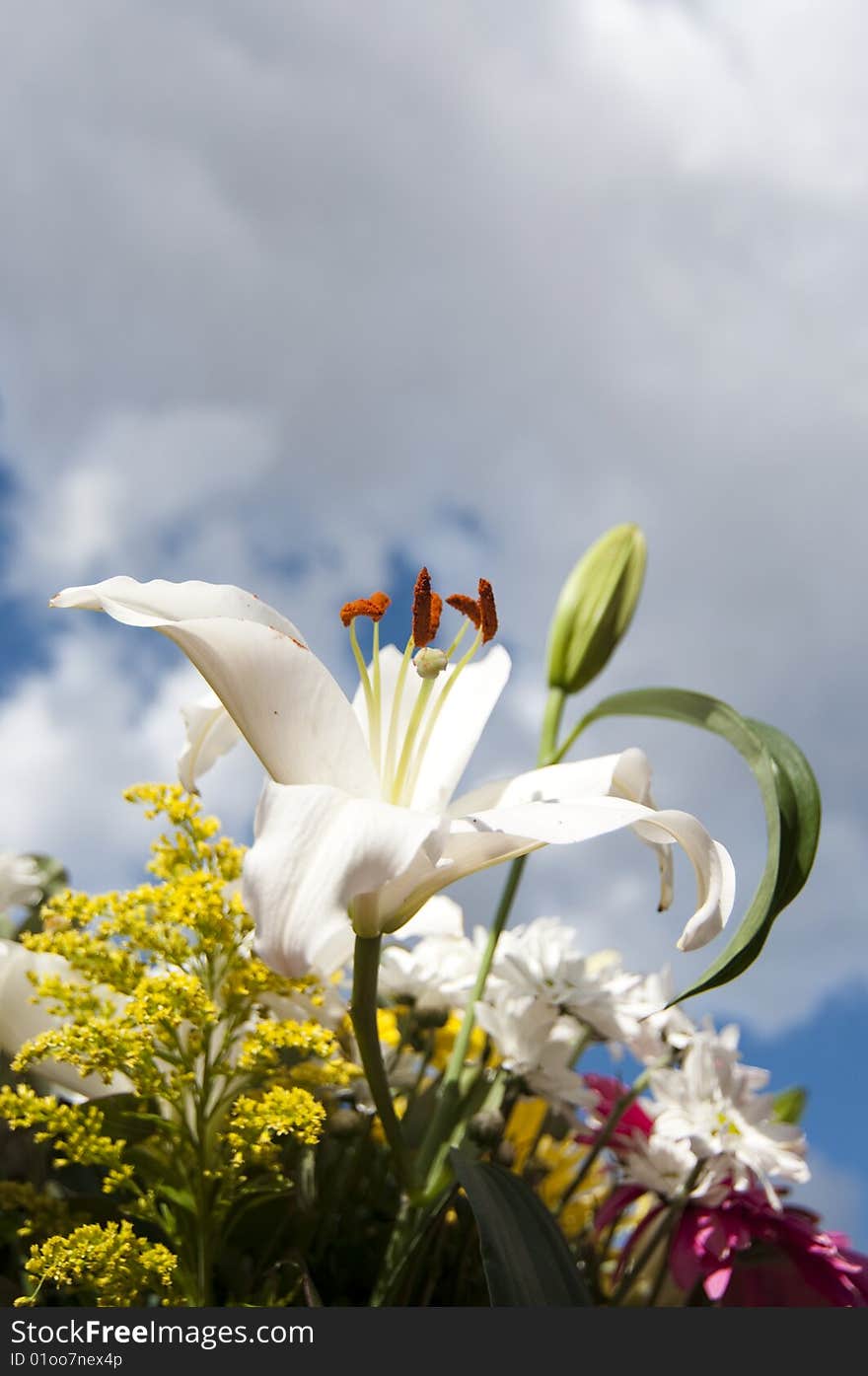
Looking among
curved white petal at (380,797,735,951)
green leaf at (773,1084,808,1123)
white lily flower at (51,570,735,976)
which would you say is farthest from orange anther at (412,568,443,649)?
green leaf at (773,1084,808,1123)

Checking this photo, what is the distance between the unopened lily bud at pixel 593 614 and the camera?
658 millimetres

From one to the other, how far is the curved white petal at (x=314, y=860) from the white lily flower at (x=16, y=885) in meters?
0.47

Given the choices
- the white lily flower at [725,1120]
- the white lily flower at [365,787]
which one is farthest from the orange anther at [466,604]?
the white lily flower at [725,1120]

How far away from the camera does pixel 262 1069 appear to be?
0.47 metres

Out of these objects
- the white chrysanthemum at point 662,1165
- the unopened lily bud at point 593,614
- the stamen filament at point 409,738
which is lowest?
the white chrysanthemum at point 662,1165

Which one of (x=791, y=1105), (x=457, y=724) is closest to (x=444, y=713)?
(x=457, y=724)

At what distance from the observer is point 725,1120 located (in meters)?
0.66

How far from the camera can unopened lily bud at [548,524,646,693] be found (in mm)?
658

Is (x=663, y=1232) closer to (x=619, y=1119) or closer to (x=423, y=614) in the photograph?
(x=619, y=1119)

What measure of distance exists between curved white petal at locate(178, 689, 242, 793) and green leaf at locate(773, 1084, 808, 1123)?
0.49 metres

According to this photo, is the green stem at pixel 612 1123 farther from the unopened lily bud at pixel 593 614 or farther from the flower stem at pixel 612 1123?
the unopened lily bud at pixel 593 614

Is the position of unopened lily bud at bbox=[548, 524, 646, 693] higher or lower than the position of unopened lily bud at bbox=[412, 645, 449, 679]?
higher

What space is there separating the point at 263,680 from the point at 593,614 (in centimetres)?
30

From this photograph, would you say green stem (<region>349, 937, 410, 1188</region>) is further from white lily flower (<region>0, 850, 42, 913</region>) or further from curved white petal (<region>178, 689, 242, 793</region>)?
white lily flower (<region>0, 850, 42, 913</region>)
